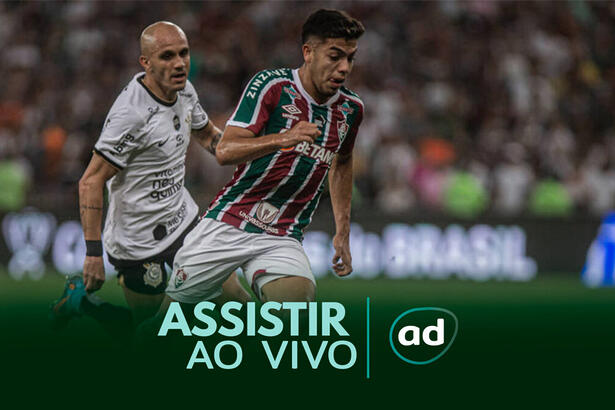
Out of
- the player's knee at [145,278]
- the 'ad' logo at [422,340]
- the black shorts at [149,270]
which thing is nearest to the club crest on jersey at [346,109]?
the 'ad' logo at [422,340]

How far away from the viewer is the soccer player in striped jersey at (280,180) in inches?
202

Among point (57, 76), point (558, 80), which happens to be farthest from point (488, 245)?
point (57, 76)

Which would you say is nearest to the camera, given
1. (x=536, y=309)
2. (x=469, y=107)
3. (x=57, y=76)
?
(x=536, y=309)

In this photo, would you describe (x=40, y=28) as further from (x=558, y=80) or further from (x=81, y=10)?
(x=558, y=80)

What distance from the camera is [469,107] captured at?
49.9ft

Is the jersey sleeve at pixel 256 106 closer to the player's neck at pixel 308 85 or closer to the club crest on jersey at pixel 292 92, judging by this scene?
the club crest on jersey at pixel 292 92

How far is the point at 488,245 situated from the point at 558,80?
4293 mm

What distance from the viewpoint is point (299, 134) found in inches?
187

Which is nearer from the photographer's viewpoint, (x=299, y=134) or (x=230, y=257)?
(x=299, y=134)

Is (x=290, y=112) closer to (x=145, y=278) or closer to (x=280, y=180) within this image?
(x=280, y=180)

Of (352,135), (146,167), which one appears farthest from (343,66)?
(146,167)

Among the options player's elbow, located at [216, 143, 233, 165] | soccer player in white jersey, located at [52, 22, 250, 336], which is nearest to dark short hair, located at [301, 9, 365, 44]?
player's elbow, located at [216, 143, 233, 165]

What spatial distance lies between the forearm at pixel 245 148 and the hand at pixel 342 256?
978 mm

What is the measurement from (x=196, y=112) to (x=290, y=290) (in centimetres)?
155
